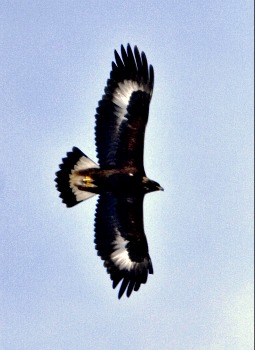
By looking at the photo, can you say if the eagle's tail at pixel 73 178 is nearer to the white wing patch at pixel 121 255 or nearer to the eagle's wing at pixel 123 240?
the eagle's wing at pixel 123 240

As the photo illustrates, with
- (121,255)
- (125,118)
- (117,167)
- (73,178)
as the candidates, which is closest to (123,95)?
(125,118)

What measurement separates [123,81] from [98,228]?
2930 mm

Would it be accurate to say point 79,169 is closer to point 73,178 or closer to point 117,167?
point 73,178

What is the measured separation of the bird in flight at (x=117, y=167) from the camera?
35.6 metres

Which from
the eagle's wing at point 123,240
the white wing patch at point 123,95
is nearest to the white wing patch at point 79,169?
the eagle's wing at point 123,240

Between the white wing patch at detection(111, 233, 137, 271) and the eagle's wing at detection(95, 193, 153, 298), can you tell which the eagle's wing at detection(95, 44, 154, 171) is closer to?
the eagle's wing at detection(95, 193, 153, 298)

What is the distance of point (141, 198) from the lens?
3609cm

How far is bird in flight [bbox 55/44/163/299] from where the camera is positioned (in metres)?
35.6

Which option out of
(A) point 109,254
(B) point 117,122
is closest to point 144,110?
(B) point 117,122

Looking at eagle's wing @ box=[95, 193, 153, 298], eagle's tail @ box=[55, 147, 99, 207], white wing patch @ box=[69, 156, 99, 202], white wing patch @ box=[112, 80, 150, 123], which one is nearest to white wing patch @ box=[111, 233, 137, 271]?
eagle's wing @ box=[95, 193, 153, 298]

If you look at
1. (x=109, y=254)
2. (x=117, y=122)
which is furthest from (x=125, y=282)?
(x=117, y=122)

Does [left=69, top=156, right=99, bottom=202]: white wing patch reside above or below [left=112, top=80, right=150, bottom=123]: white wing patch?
below

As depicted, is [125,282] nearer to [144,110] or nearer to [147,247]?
[147,247]

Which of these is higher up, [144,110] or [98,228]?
[144,110]
